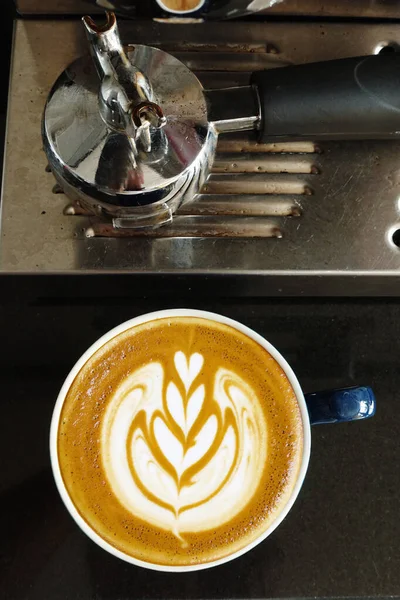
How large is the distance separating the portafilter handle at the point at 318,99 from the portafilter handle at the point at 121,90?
0.24 feet

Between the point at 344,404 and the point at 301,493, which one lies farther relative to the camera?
the point at 301,493

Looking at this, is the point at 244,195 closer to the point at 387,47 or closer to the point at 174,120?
the point at 174,120

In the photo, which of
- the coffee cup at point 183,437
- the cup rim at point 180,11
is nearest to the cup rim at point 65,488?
the coffee cup at point 183,437

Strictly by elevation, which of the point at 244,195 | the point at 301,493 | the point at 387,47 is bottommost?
the point at 301,493

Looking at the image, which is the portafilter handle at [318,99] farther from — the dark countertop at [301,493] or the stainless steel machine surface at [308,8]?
the dark countertop at [301,493]

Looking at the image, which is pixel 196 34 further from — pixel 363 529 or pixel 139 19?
pixel 363 529

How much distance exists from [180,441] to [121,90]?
0.29 m

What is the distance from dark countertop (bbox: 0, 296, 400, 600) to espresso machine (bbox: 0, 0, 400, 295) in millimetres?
58

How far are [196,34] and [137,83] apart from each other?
16 centimetres

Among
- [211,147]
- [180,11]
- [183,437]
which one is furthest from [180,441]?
[180,11]

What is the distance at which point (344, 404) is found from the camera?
0.51m

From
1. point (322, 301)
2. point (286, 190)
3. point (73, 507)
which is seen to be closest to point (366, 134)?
point (286, 190)

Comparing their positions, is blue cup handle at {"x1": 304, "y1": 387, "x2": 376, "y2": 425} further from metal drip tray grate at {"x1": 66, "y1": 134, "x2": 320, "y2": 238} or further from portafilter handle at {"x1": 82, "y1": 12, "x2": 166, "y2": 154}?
portafilter handle at {"x1": 82, "y1": 12, "x2": 166, "y2": 154}

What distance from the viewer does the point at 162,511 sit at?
0.50m
